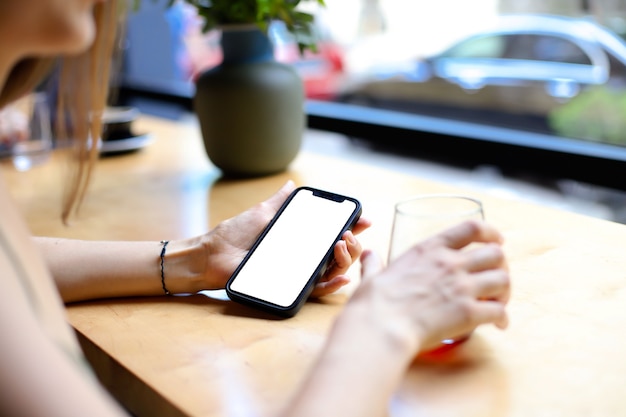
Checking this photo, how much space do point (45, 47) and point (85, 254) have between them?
40cm

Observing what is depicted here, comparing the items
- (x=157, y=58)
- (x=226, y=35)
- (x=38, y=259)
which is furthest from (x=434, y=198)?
(x=157, y=58)

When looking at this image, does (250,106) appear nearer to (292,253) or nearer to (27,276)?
(292,253)

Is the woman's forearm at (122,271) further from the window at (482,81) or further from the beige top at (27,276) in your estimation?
the window at (482,81)

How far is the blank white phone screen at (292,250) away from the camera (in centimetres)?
80

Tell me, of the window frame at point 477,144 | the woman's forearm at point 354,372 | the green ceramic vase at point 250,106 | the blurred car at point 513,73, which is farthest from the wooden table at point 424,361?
the blurred car at point 513,73

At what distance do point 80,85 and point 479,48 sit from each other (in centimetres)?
137

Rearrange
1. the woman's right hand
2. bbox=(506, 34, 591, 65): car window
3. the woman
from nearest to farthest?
the woman → the woman's right hand → bbox=(506, 34, 591, 65): car window

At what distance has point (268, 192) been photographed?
1312 millimetres

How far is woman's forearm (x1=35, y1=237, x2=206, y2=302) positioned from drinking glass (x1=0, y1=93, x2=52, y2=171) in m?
0.91

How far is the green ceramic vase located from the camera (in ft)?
4.52

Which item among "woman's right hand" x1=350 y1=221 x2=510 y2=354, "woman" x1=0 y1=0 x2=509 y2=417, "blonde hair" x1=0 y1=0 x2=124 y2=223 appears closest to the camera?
"woman" x1=0 y1=0 x2=509 y2=417

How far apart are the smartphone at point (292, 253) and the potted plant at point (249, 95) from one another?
0.51 meters

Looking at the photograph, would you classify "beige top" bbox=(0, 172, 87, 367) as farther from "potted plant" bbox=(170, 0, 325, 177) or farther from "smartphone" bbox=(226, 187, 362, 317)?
"potted plant" bbox=(170, 0, 325, 177)

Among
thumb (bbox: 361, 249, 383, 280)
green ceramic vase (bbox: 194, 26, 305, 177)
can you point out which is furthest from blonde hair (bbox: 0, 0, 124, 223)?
green ceramic vase (bbox: 194, 26, 305, 177)
